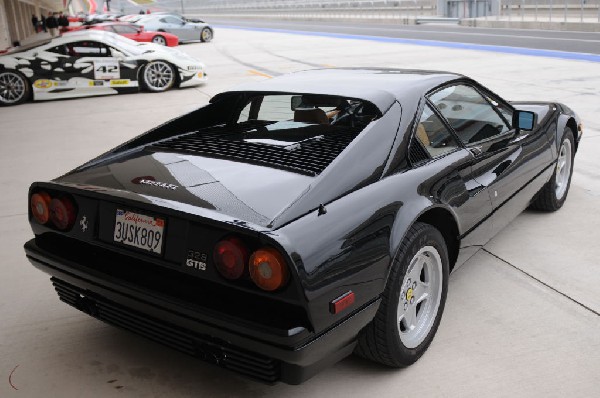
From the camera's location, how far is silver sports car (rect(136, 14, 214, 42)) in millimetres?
25484

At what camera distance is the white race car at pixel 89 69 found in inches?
463

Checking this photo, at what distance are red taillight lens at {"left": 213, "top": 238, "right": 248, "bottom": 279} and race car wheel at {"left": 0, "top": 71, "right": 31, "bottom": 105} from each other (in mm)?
10834

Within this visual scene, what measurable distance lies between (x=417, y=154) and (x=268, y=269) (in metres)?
1.14

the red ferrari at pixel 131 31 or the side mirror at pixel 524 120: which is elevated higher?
the red ferrari at pixel 131 31

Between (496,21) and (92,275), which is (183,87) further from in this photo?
(496,21)

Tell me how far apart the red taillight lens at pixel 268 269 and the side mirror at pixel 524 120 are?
230 cm

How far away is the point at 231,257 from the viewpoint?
2379mm

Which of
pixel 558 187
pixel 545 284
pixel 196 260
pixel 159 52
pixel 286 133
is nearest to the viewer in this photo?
pixel 196 260

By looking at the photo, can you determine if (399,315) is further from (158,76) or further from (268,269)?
(158,76)

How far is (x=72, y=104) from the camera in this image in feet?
39.4

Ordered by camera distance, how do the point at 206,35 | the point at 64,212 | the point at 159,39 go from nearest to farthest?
the point at 64,212, the point at 159,39, the point at 206,35

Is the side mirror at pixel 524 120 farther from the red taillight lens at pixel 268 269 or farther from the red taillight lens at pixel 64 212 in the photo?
the red taillight lens at pixel 64 212

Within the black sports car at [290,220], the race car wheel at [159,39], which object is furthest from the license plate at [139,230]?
the race car wheel at [159,39]

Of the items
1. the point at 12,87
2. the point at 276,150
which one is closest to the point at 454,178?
the point at 276,150
